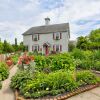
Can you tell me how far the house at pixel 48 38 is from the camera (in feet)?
92.2

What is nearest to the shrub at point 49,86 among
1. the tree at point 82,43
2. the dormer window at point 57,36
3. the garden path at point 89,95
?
the garden path at point 89,95

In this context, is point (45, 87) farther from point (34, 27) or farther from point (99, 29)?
point (99, 29)

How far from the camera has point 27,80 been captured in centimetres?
759

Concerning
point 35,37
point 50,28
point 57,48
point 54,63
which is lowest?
point 54,63

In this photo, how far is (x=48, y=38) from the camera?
2923 centimetres

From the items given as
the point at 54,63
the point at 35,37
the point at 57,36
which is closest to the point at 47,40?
the point at 57,36

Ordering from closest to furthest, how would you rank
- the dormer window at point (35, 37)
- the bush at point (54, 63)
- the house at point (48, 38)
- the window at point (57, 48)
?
the bush at point (54, 63), the house at point (48, 38), the window at point (57, 48), the dormer window at point (35, 37)

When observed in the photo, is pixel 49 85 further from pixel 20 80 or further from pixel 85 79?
pixel 85 79

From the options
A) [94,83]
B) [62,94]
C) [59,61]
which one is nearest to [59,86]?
[62,94]

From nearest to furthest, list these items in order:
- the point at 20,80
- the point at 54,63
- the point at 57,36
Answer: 1. the point at 20,80
2. the point at 54,63
3. the point at 57,36

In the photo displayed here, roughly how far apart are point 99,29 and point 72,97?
120 feet

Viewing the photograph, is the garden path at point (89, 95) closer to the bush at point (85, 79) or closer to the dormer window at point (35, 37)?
the bush at point (85, 79)

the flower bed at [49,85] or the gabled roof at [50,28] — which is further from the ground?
the gabled roof at [50,28]

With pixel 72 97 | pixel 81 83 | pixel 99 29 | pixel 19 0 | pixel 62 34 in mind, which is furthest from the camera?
pixel 99 29
